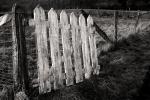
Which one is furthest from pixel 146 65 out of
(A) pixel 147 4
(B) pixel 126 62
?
(A) pixel 147 4

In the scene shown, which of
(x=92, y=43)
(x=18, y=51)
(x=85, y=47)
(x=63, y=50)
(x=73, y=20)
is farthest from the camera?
(x=92, y=43)

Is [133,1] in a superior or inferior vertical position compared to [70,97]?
superior

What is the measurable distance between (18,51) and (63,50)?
0.99m

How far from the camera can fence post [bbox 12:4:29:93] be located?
10.0ft

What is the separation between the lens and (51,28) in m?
3.56

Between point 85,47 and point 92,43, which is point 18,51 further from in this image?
point 92,43

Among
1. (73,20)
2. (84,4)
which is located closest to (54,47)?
(73,20)

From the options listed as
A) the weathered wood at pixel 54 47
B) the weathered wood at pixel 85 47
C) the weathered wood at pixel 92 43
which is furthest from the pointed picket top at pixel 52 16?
the weathered wood at pixel 92 43

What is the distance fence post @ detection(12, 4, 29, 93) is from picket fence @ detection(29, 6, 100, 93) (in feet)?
0.78

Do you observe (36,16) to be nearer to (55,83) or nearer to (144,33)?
(55,83)

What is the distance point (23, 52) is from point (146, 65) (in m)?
3.15

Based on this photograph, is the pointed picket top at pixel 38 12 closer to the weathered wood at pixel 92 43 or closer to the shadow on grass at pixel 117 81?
the shadow on grass at pixel 117 81

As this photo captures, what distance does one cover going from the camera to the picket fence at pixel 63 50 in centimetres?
336

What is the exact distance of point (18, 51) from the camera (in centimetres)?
307
